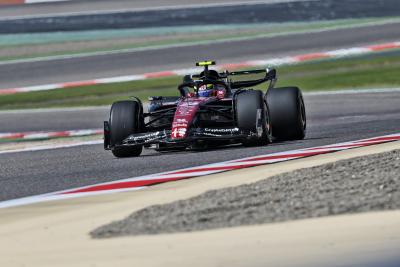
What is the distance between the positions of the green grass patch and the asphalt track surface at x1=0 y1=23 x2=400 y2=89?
112 centimetres

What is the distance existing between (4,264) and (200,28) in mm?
22901

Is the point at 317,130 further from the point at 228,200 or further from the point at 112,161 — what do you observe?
the point at 228,200

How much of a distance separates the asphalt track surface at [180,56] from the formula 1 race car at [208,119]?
1078cm

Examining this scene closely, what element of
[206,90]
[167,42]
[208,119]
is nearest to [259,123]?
[208,119]

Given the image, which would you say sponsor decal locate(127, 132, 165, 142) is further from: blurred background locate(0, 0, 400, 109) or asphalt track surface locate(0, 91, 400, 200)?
blurred background locate(0, 0, 400, 109)

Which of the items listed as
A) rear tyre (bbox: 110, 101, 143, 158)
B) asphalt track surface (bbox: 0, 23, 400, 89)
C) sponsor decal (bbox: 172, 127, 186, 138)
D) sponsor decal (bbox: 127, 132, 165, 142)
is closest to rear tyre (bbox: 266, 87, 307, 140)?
sponsor decal (bbox: 172, 127, 186, 138)

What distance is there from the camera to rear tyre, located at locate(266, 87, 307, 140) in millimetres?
15109

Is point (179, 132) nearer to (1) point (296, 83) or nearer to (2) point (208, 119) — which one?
(2) point (208, 119)

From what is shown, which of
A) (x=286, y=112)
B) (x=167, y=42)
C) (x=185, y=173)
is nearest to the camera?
(x=185, y=173)

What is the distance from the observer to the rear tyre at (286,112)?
1511cm

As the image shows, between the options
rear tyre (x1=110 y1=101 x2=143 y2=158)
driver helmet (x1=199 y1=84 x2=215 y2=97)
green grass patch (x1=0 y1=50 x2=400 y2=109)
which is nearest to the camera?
rear tyre (x1=110 y1=101 x2=143 y2=158)

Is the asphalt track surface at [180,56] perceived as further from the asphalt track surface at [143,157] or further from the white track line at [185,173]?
the white track line at [185,173]

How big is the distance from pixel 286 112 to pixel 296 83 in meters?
8.90

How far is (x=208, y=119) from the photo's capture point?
1502cm
